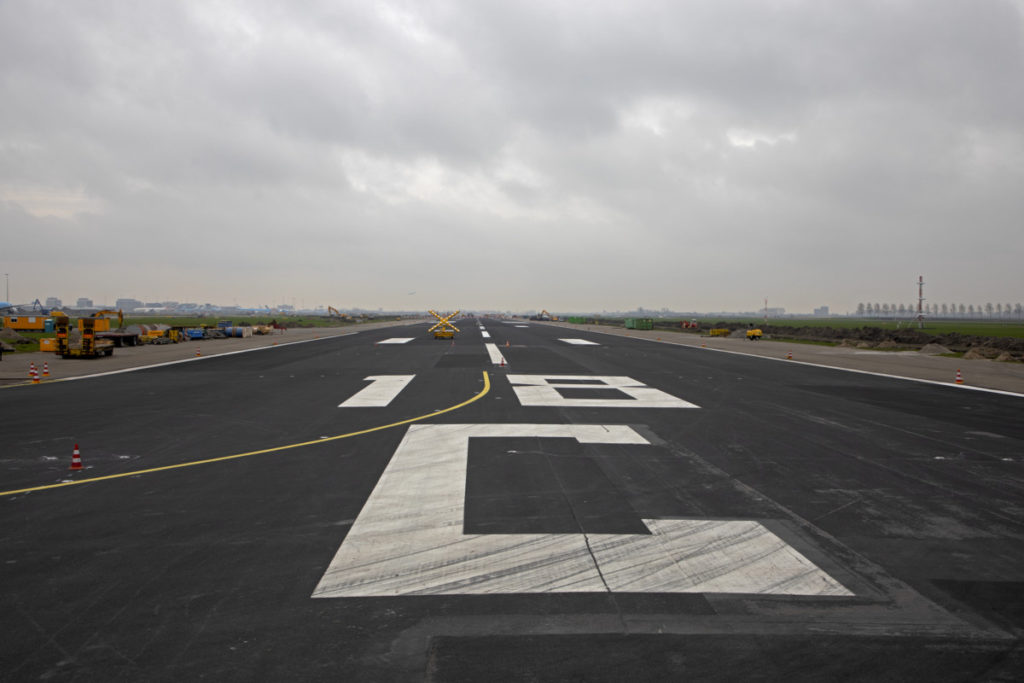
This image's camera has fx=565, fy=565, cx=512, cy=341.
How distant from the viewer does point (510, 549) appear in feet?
18.7

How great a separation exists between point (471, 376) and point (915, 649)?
698 inches

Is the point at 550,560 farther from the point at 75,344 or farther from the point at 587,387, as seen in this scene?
the point at 75,344

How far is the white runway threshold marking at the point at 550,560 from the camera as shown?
4.93m

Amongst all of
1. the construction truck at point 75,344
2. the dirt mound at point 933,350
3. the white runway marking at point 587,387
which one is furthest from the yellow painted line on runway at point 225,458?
the dirt mound at point 933,350

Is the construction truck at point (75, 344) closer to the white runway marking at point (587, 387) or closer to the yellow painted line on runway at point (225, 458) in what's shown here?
the white runway marking at point (587, 387)

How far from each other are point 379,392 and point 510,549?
12.2 meters

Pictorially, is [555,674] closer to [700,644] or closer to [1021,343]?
[700,644]

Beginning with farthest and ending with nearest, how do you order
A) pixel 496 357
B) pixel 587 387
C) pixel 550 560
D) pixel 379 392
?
1. pixel 496 357
2. pixel 587 387
3. pixel 379 392
4. pixel 550 560

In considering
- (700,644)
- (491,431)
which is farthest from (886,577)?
(491,431)

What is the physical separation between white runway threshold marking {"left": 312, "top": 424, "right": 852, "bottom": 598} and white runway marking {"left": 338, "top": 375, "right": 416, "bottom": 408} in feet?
26.7

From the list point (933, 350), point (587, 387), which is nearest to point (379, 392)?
point (587, 387)

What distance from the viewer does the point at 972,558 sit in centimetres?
556

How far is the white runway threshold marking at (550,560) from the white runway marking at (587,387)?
27.7ft

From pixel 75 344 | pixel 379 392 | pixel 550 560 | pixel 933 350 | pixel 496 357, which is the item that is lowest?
pixel 550 560
